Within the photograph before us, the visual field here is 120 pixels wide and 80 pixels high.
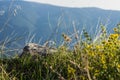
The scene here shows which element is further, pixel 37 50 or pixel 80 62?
pixel 37 50

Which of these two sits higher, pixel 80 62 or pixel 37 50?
pixel 37 50

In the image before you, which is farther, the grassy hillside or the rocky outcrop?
the rocky outcrop

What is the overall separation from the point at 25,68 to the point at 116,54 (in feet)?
7.61

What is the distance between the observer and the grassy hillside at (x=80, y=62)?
4344 millimetres

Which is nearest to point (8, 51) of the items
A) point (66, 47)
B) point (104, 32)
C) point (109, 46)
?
point (66, 47)

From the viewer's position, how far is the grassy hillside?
434 cm

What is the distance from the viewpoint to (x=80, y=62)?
5461 millimetres

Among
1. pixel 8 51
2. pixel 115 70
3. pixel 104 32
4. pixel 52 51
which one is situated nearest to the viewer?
pixel 115 70

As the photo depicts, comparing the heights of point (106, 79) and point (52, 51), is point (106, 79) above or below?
below

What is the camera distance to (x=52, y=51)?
689 centimetres

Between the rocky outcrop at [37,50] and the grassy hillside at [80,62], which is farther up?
the rocky outcrop at [37,50]

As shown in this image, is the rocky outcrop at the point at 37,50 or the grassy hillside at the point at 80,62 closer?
the grassy hillside at the point at 80,62

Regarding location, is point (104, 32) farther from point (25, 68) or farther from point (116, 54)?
point (25, 68)

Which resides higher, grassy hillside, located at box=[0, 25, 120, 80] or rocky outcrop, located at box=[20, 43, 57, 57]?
rocky outcrop, located at box=[20, 43, 57, 57]
